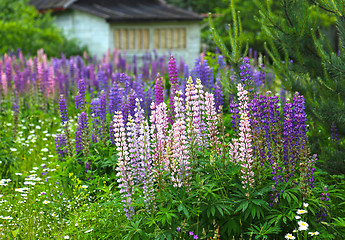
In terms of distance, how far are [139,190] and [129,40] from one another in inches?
889

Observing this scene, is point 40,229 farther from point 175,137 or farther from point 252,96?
point 252,96

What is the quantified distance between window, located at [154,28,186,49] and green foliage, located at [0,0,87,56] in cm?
519

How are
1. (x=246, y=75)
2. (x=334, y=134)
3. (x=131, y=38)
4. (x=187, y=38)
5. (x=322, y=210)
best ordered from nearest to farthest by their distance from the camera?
(x=322, y=210), (x=246, y=75), (x=334, y=134), (x=131, y=38), (x=187, y=38)

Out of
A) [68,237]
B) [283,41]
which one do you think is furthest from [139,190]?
[283,41]

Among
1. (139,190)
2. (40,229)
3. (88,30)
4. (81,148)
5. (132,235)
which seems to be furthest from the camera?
(88,30)

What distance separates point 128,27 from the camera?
2655 centimetres

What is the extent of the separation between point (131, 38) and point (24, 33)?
8304mm

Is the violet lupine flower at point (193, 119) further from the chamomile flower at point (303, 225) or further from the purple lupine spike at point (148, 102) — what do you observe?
the purple lupine spike at point (148, 102)

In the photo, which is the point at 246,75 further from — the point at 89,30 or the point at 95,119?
the point at 89,30

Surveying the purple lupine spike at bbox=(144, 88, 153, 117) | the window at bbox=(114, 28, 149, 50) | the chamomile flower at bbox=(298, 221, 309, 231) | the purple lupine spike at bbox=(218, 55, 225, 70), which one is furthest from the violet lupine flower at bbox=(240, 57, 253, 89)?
the window at bbox=(114, 28, 149, 50)

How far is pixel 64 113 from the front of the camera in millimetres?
6930

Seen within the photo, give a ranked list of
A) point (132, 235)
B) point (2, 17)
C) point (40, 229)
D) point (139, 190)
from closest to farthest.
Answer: point (132, 235) → point (139, 190) → point (40, 229) → point (2, 17)

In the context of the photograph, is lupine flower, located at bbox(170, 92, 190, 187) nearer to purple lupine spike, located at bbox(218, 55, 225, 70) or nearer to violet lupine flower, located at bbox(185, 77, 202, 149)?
violet lupine flower, located at bbox(185, 77, 202, 149)

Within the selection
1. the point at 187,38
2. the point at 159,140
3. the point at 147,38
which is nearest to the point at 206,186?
the point at 159,140
